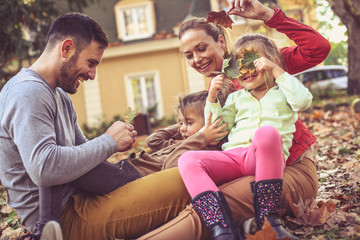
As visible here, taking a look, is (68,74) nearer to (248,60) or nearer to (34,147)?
(34,147)

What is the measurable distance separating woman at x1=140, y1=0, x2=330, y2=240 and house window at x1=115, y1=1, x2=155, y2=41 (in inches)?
535

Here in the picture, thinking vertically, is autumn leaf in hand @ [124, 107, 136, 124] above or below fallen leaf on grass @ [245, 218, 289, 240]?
above

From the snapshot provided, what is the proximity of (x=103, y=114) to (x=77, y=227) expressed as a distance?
13.3m

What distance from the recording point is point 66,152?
2.11m

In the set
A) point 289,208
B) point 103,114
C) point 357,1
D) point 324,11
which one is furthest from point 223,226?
point 103,114

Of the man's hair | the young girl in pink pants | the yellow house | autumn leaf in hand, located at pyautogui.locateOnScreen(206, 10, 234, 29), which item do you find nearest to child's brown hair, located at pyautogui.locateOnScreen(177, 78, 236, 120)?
the young girl in pink pants

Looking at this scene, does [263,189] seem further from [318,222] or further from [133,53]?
[133,53]

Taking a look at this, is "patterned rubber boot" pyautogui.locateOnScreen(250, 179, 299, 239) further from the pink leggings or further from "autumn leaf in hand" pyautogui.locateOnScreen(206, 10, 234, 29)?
"autumn leaf in hand" pyautogui.locateOnScreen(206, 10, 234, 29)

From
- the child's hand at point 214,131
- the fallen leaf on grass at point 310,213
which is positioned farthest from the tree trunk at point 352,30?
the fallen leaf on grass at point 310,213

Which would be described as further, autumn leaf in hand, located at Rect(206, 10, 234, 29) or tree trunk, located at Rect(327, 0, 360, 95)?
tree trunk, located at Rect(327, 0, 360, 95)

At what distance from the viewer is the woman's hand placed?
114 inches

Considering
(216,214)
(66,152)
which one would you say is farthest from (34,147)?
(216,214)

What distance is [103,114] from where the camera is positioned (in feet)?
50.6

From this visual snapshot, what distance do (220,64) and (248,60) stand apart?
2.32ft
